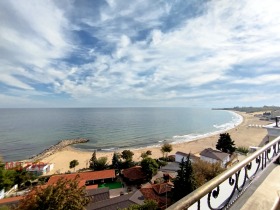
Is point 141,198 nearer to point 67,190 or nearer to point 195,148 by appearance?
point 67,190

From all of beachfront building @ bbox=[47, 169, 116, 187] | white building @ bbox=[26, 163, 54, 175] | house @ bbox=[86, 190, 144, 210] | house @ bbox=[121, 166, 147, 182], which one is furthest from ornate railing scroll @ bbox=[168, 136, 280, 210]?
white building @ bbox=[26, 163, 54, 175]

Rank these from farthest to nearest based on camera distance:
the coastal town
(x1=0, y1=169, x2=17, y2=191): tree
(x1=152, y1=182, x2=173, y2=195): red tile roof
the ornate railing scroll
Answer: (x1=0, y1=169, x2=17, y2=191): tree → (x1=152, y1=182, x2=173, y2=195): red tile roof → the coastal town → the ornate railing scroll

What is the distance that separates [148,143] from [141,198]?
38.2m

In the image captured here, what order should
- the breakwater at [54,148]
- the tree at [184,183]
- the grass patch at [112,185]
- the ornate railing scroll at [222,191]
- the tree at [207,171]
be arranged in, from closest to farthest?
the ornate railing scroll at [222,191]
the tree at [184,183]
the tree at [207,171]
the grass patch at [112,185]
the breakwater at [54,148]

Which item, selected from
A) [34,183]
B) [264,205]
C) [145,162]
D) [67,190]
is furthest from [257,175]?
[34,183]

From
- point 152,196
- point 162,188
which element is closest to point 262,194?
point 152,196

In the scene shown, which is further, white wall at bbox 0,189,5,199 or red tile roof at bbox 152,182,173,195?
white wall at bbox 0,189,5,199

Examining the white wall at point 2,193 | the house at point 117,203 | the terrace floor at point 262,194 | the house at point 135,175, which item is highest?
the terrace floor at point 262,194

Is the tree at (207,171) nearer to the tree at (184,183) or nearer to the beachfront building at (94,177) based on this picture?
the tree at (184,183)

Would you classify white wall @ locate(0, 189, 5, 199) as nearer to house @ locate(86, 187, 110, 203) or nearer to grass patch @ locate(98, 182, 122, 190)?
house @ locate(86, 187, 110, 203)

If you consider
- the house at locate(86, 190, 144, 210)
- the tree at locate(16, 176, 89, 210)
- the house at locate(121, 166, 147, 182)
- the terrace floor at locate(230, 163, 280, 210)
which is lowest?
A: the house at locate(121, 166, 147, 182)

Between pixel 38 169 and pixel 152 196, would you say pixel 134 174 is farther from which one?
pixel 38 169

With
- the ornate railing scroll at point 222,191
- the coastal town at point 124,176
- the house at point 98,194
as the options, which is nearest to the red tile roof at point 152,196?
the coastal town at point 124,176

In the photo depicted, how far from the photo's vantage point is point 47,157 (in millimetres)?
46062
